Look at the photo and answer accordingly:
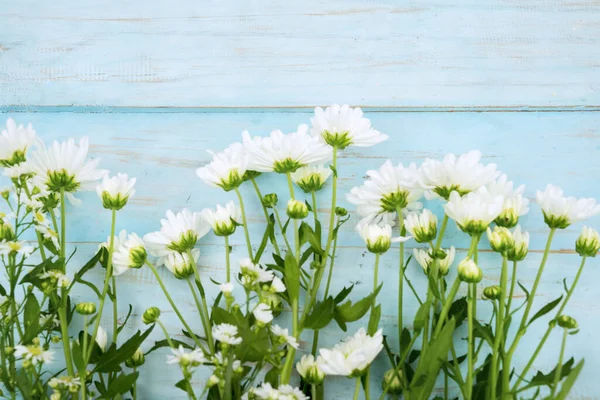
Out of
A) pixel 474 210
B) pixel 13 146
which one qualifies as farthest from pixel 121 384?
pixel 474 210

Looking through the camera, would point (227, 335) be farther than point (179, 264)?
No

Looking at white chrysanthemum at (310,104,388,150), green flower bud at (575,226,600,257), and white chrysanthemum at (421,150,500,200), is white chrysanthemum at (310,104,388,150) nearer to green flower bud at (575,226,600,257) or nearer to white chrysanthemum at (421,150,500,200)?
white chrysanthemum at (421,150,500,200)

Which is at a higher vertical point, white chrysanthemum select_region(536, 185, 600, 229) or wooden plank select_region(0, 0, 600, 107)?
wooden plank select_region(0, 0, 600, 107)

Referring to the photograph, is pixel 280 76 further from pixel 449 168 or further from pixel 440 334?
pixel 440 334

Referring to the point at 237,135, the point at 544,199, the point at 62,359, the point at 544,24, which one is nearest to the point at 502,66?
the point at 544,24

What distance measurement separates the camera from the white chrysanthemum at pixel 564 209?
547mm

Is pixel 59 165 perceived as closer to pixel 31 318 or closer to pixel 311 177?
pixel 31 318

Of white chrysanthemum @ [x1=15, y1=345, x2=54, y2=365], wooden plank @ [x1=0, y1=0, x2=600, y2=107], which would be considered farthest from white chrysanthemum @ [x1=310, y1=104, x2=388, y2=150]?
white chrysanthemum @ [x1=15, y1=345, x2=54, y2=365]

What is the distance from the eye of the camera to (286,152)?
0.58 meters

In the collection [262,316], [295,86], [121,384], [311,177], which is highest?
[295,86]

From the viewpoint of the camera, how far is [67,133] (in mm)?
719

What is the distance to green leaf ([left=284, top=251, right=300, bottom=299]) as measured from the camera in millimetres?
553

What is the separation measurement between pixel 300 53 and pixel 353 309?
33cm

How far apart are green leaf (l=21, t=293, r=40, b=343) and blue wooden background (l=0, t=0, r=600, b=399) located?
0.11 m
